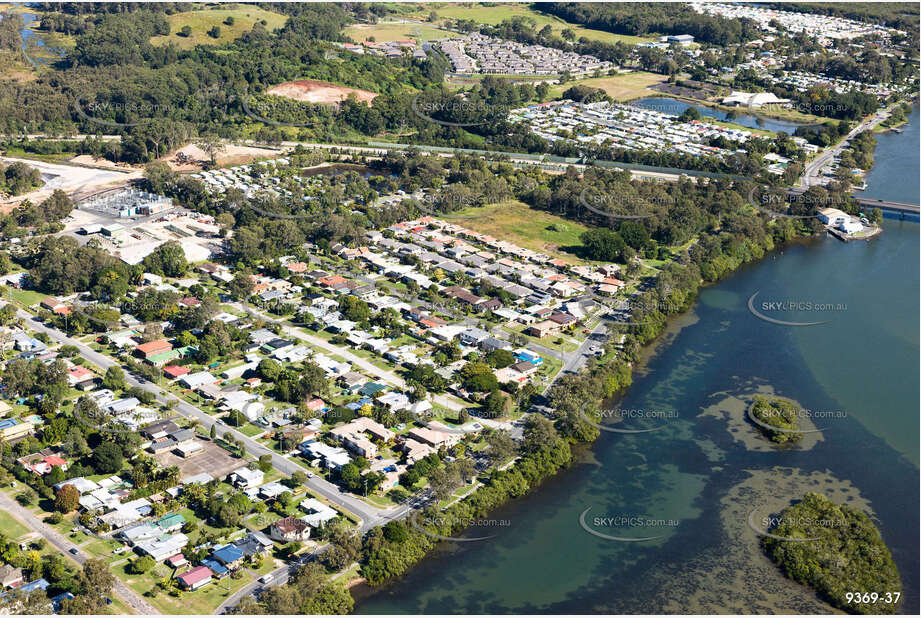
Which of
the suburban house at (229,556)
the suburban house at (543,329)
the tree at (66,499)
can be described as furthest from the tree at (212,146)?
the suburban house at (229,556)

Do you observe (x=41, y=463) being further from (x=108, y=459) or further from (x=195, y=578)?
(x=195, y=578)

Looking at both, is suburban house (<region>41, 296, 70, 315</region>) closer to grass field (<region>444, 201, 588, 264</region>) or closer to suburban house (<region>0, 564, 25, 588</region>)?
suburban house (<region>0, 564, 25, 588</region>)

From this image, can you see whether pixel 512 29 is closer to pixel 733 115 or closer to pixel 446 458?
pixel 733 115

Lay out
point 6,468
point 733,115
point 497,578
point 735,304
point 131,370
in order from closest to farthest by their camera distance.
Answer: point 497,578 < point 6,468 < point 131,370 < point 735,304 < point 733,115

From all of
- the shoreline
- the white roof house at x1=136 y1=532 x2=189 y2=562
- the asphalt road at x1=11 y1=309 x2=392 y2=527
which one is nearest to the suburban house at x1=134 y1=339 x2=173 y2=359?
the asphalt road at x1=11 y1=309 x2=392 y2=527

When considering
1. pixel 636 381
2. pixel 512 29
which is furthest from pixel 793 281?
pixel 512 29

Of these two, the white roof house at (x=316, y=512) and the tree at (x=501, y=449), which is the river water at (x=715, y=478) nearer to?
the tree at (x=501, y=449)
